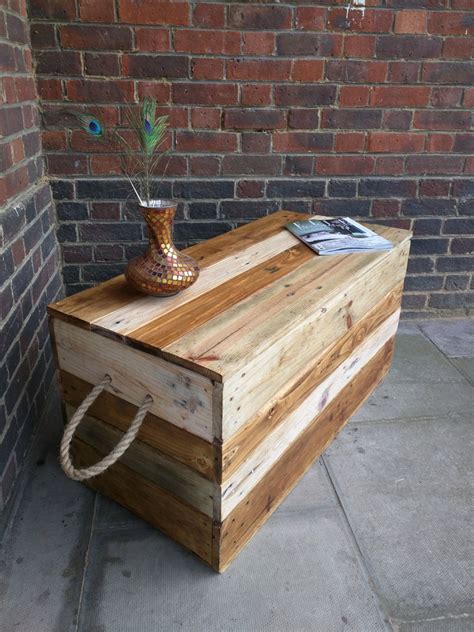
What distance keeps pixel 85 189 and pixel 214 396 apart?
141 centimetres

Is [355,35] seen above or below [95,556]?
above

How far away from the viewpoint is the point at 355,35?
2148mm

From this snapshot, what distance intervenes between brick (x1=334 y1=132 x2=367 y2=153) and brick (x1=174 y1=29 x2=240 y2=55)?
59 centimetres

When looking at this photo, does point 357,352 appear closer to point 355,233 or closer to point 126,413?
point 355,233

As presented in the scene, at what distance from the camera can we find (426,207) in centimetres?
250

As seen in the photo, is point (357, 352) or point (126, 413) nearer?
point (126, 413)

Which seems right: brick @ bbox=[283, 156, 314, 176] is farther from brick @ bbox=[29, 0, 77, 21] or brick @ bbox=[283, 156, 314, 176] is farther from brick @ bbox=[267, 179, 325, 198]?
brick @ bbox=[29, 0, 77, 21]

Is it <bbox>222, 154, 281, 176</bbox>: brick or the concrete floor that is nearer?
the concrete floor

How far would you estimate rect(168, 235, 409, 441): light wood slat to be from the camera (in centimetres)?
113

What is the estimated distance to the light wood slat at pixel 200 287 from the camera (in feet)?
4.08

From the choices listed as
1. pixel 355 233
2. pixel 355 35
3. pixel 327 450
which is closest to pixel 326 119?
pixel 355 35

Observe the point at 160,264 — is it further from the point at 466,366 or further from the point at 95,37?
the point at 466,366

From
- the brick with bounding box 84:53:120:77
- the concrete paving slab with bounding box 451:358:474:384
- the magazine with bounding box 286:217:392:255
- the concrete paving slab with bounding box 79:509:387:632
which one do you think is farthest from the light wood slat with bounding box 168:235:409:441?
the brick with bounding box 84:53:120:77

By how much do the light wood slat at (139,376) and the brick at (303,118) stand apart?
143 cm
